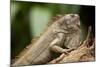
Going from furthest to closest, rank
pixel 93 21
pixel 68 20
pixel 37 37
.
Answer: pixel 93 21 → pixel 68 20 → pixel 37 37

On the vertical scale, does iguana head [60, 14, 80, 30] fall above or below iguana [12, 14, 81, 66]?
above

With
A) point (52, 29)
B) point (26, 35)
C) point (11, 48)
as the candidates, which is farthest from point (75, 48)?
point (11, 48)

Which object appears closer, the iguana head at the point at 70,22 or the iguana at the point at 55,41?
the iguana at the point at 55,41

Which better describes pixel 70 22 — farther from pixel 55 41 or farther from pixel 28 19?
pixel 28 19

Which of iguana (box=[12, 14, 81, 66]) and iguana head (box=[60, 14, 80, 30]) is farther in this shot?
iguana head (box=[60, 14, 80, 30])

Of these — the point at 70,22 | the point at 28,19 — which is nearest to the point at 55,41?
the point at 70,22
